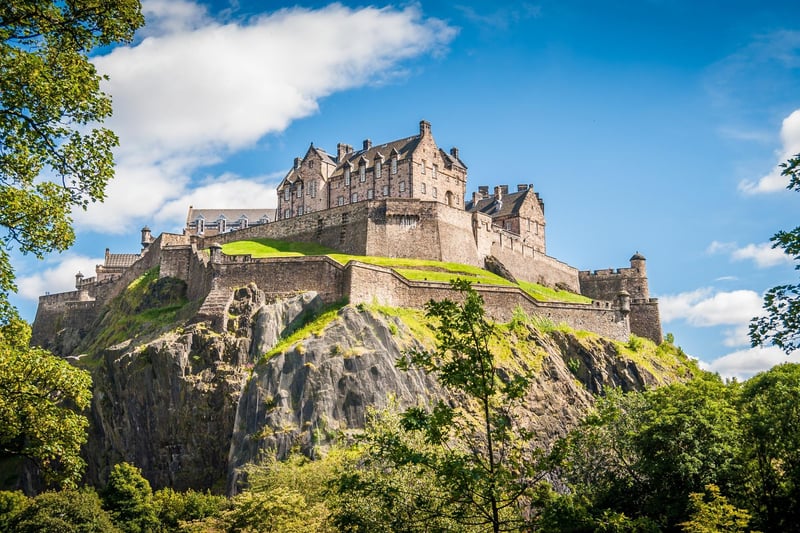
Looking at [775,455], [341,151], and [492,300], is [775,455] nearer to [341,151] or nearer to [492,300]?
[492,300]

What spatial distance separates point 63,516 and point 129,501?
389 centimetres

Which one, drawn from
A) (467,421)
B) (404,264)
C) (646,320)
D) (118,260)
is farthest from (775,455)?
(118,260)

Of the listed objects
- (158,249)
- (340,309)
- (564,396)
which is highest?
(158,249)

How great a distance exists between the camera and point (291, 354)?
48938 mm

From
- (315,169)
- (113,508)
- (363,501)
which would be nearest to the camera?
(363,501)

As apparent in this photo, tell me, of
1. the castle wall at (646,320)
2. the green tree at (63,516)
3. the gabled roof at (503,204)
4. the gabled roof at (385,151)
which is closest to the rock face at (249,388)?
the green tree at (63,516)

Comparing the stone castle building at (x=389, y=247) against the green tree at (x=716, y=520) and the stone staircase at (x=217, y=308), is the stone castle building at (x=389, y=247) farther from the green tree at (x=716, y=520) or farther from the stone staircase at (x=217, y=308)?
the green tree at (x=716, y=520)

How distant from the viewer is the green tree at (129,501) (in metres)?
45.1

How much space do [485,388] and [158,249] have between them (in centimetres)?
5979

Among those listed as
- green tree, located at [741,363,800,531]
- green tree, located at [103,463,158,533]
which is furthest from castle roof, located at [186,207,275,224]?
green tree, located at [741,363,800,531]

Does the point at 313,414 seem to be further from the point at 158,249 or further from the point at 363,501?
the point at 158,249

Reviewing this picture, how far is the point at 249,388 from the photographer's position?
158ft

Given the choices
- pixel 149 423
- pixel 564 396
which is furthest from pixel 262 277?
pixel 564 396

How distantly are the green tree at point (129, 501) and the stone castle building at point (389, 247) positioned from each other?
496 inches
